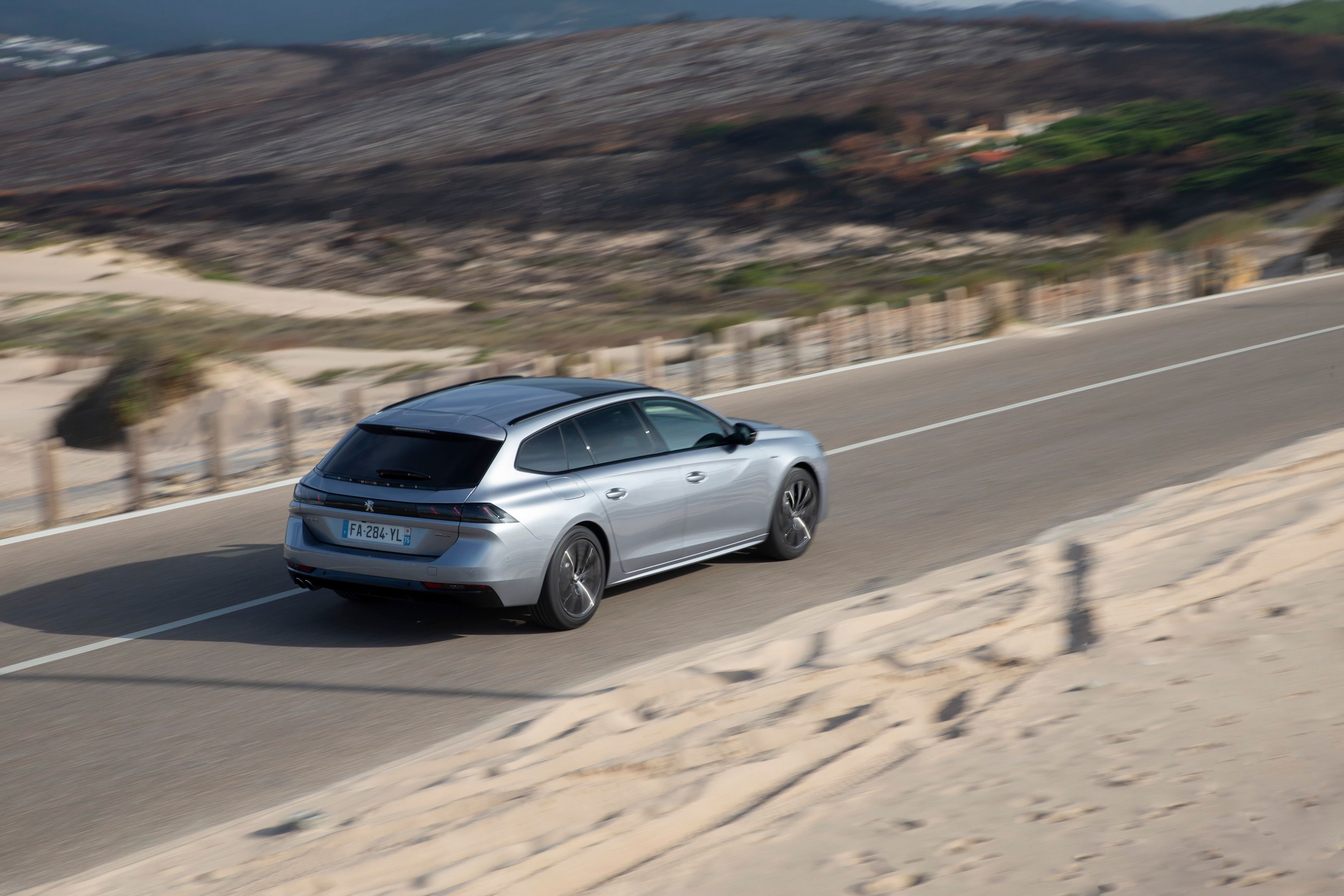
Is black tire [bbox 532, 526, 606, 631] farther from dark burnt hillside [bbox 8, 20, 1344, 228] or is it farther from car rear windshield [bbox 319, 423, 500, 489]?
dark burnt hillside [bbox 8, 20, 1344, 228]

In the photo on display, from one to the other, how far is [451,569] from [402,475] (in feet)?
2.25

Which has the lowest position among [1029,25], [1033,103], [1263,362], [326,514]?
[1263,362]

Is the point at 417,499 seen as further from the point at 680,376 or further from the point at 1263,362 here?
the point at 1263,362

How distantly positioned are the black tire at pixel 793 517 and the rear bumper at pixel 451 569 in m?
2.37

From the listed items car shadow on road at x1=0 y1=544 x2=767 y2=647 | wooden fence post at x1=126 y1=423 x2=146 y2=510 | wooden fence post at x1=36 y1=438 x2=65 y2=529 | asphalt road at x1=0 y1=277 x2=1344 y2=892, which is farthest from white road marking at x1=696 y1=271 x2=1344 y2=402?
car shadow on road at x1=0 y1=544 x2=767 y2=647

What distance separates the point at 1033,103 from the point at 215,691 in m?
86.4

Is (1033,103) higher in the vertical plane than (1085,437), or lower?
higher

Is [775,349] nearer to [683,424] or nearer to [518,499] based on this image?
[683,424]

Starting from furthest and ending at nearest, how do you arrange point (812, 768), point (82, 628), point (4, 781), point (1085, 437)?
point (1085, 437)
point (82, 628)
point (4, 781)
point (812, 768)

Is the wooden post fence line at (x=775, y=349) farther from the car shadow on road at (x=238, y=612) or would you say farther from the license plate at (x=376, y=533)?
the license plate at (x=376, y=533)

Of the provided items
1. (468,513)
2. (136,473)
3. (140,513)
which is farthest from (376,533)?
(136,473)

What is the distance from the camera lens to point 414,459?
8203mm

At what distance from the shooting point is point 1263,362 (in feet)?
65.9

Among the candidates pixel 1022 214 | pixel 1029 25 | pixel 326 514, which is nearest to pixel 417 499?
pixel 326 514
